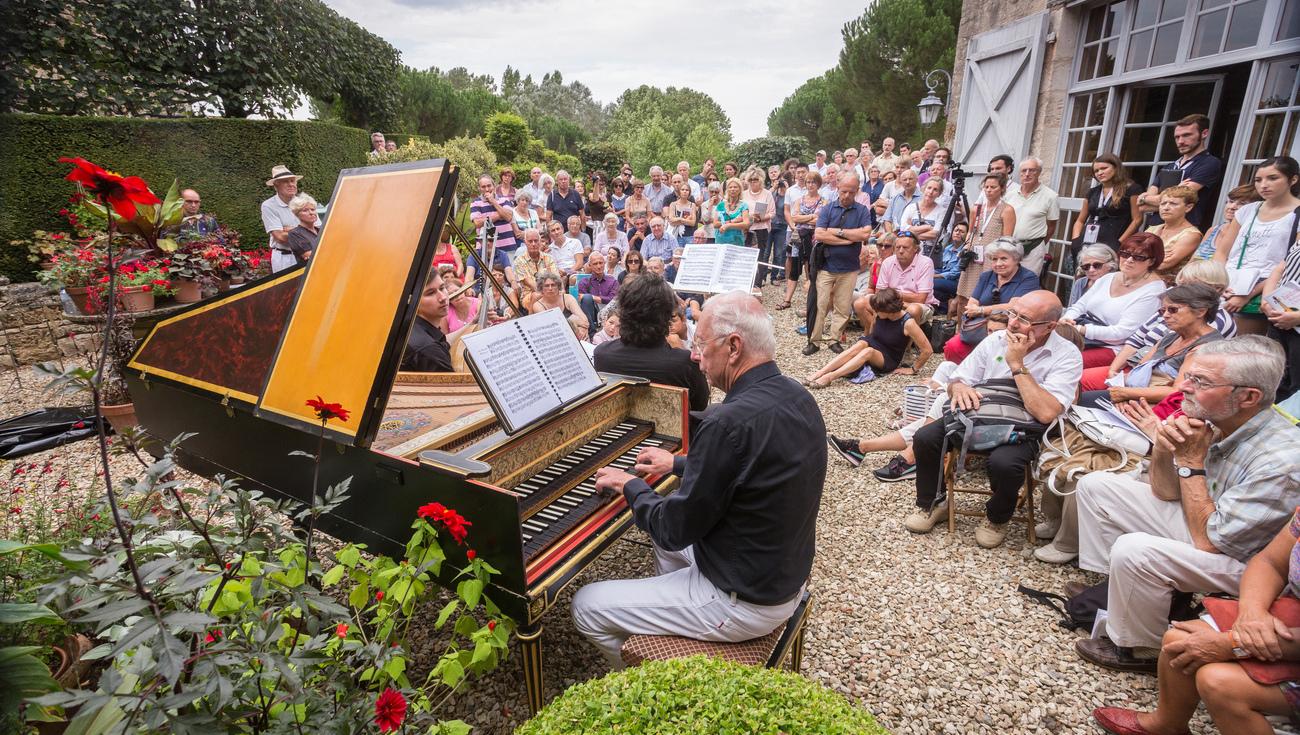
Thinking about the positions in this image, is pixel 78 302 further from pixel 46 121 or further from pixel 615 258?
pixel 615 258

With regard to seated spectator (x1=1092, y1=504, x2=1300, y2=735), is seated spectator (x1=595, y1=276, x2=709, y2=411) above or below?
above

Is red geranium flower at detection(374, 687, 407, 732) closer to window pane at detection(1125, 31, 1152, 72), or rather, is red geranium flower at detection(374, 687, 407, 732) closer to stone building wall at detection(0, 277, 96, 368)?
stone building wall at detection(0, 277, 96, 368)

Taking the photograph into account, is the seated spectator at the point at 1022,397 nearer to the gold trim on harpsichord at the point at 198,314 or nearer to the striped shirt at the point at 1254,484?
the striped shirt at the point at 1254,484

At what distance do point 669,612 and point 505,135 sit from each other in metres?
23.1

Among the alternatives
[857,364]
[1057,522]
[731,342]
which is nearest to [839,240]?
[857,364]

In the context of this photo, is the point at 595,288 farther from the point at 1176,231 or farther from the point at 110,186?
the point at 110,186

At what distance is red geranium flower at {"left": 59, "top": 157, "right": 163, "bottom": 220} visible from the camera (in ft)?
4.18

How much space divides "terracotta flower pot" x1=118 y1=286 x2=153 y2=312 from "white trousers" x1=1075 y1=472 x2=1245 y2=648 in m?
8.44

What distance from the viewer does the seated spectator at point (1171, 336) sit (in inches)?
153

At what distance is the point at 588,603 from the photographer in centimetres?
262

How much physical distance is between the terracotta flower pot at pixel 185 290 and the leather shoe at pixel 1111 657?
856 cm

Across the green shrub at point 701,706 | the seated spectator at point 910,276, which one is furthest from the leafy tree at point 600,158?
the green shrub at point 701,706

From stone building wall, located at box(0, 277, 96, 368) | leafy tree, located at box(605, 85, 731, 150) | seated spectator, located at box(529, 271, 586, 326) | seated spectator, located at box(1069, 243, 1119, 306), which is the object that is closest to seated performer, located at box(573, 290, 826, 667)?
seated spectator, located at box(529, 271, 586, 326)

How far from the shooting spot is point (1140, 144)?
7496mm
